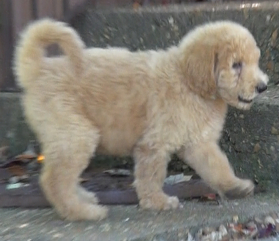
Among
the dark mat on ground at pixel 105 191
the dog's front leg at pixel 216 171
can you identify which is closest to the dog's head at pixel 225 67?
the dog's front leg at pixel 216 171

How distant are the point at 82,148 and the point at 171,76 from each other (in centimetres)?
74

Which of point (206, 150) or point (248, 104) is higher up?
point (248, 104)

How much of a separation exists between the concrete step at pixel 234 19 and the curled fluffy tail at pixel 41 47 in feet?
4.54

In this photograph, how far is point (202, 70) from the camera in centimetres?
392

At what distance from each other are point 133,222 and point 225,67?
1110mm

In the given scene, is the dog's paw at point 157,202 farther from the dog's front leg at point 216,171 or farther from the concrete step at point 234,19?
the concrete step at point 234,19

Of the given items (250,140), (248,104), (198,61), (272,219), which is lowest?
(272,219)

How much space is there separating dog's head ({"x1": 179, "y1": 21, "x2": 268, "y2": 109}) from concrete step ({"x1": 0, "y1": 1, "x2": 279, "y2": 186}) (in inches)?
23.8

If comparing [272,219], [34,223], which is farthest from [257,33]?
[34,223]

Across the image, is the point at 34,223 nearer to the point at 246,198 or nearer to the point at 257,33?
the point at 246,198

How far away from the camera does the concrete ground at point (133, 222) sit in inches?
146

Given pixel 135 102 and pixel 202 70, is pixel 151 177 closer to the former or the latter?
pixel 135 102

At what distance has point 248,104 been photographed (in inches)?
159

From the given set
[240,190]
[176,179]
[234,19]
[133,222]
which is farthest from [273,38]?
[133,222]
